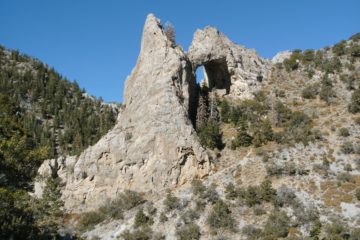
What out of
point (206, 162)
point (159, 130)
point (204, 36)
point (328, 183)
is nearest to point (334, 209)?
point (328, 183)

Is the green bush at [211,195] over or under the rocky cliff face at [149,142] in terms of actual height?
under

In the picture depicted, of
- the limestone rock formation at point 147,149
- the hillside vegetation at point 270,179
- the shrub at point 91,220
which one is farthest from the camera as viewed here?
the limestone rock formation at point 147,149

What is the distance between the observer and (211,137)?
162 feet

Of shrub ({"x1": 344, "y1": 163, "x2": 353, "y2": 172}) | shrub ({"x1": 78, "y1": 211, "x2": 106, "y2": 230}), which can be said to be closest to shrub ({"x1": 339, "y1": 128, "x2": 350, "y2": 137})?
shrub ({"x1": 344, "y1": 163, "x2": 353, "y2": 172})

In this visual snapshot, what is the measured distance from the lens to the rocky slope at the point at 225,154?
3756 cm

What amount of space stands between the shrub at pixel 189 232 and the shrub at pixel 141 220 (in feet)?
11.2

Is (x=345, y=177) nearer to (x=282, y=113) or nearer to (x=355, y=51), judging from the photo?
(x=282, y=113)

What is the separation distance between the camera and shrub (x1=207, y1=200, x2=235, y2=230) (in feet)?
120

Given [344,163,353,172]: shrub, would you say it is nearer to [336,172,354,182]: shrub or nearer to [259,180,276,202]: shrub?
[336,172,354,182]: shrub

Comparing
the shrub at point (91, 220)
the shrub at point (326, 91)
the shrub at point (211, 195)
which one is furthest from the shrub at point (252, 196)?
the shrub at point (326, 91)

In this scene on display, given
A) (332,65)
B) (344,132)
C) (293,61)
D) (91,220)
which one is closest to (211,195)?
(91,220)

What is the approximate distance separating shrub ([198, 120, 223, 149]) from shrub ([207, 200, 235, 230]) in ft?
37.7

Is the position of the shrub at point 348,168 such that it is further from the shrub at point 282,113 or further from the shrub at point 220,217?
the shrub at point 220,217

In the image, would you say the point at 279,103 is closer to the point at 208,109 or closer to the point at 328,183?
the point at 208,109
